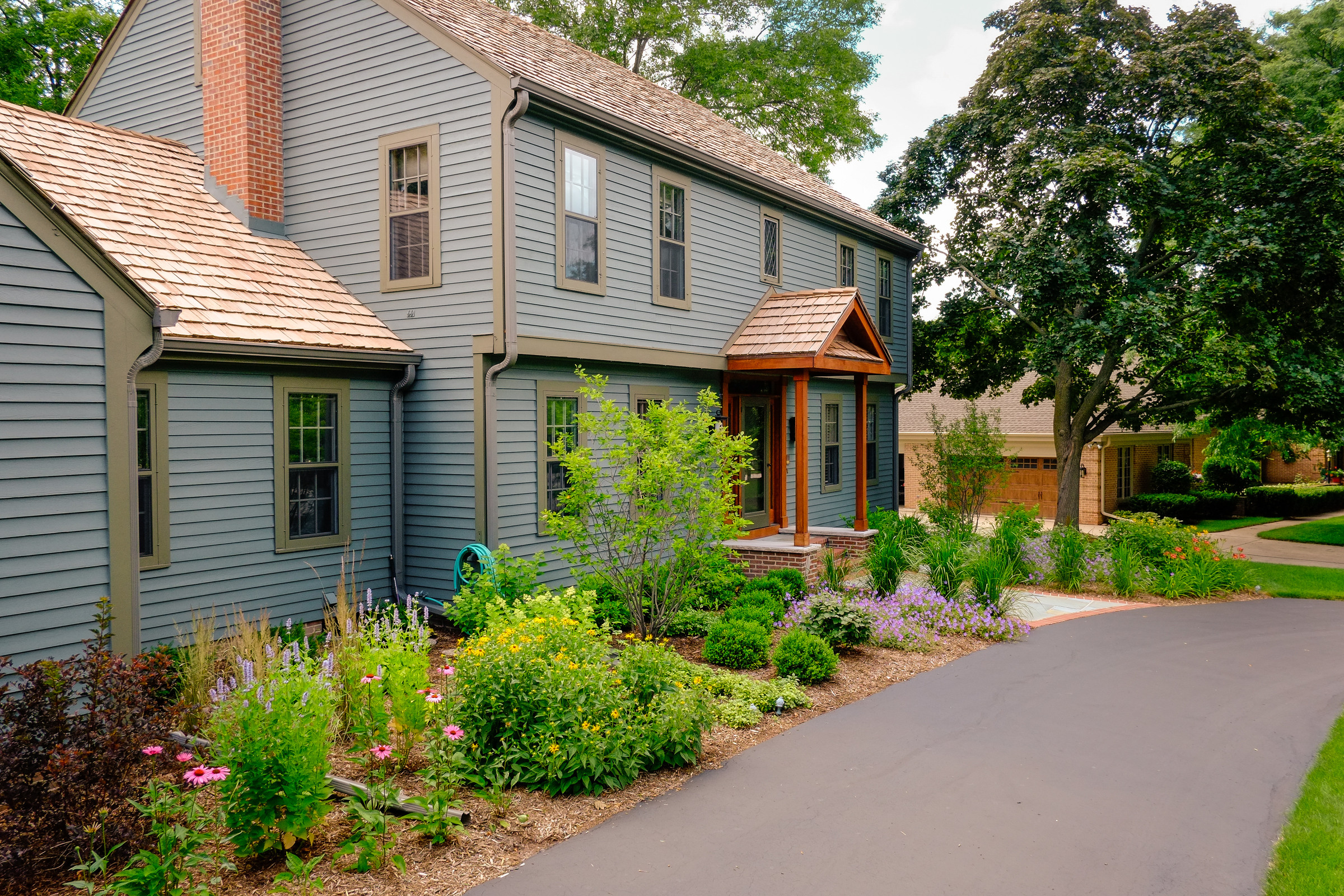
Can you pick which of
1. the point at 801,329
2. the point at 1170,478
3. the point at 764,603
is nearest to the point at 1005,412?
the point at 1170,478

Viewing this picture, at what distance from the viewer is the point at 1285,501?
26.5 m

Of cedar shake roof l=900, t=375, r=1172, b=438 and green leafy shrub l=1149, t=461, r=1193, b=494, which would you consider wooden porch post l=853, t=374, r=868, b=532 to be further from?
green leafy shrub l=1149, t=461, r=1193, b=494

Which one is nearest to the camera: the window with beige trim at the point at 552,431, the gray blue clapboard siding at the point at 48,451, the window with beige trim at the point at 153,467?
the gray blue clapboard siding at the point at 48,451

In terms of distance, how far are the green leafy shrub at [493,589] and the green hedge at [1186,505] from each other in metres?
20.7

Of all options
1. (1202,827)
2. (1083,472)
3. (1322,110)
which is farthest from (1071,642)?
(1322,110)

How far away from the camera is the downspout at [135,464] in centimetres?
597

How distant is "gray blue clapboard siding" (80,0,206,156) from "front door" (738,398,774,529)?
30.0ft

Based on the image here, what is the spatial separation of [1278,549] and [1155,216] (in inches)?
322

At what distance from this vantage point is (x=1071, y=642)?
1057cm

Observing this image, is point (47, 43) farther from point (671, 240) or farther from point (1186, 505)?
point (1186, 505)

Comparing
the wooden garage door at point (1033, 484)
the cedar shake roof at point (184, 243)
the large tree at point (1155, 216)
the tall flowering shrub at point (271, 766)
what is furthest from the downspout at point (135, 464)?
the wooden garage door at point (1033, 484)

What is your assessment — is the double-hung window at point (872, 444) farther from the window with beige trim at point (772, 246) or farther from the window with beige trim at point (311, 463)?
the window with beige trim at point (311, 463)

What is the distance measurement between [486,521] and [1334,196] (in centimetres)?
1511

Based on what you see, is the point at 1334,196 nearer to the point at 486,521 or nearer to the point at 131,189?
the point at 486,521
